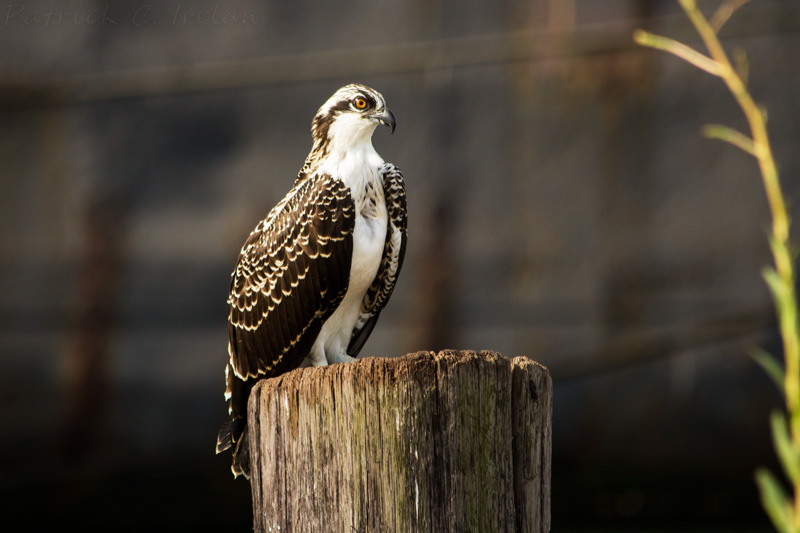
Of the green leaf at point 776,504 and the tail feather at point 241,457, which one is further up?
the tail feather at point 241,457

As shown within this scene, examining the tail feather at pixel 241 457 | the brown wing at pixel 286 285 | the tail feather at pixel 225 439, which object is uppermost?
the brown wing at pixel 286 285

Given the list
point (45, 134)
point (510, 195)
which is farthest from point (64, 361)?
point (510, 195)

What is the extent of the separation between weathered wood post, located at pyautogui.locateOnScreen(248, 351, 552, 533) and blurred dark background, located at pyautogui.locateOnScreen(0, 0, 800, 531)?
466 cm

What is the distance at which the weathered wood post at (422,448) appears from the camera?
9.41 ft

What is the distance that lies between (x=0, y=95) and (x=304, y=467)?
6452 millimetres

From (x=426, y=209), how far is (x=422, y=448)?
5090 mm

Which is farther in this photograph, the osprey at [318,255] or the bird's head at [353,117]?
the bird's head at [353,117]

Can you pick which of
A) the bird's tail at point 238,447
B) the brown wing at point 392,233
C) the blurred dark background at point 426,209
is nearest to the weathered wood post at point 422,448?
the bird's tail at point 238,447

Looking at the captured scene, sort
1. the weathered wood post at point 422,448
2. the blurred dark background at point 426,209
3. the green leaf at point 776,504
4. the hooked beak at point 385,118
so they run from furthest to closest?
the blurred dark background at point 426,209, the hooked beak at point 385,118, the weathered wood post at point 422,448, the green leaf at point 776,504

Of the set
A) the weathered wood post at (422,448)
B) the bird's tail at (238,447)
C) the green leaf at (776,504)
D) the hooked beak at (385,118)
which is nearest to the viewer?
the green leaf at (776,504)

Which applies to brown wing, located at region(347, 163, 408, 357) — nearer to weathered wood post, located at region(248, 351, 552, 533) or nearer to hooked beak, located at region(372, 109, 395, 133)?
hooked beak, located at region(372, 109, 395, 133)

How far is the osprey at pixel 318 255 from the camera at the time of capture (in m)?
5.07

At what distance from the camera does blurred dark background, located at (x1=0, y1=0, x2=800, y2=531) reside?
7.62 metres

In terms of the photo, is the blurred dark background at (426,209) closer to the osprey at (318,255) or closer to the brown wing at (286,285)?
the osprey at (318,255)
